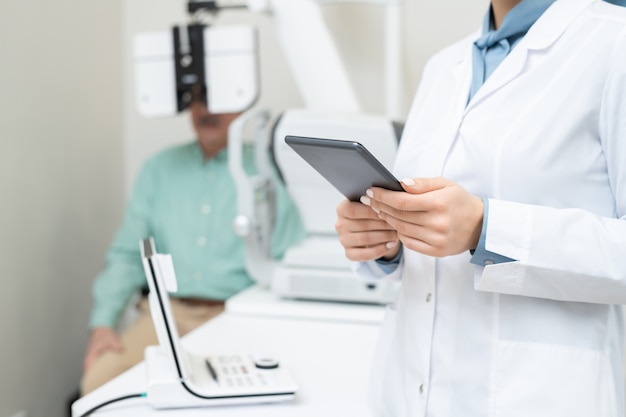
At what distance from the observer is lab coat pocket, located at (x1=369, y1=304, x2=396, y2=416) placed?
3.64 ft

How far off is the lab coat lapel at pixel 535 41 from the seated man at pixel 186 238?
4.37 feet

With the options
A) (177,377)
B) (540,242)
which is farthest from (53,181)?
(540,242)

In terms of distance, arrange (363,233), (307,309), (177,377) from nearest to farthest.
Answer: (363,233)
(177,377)
(307,309)

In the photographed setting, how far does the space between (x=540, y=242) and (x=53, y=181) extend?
2016mm

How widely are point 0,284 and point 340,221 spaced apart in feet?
5.07

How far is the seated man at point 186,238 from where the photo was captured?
90.6 inches

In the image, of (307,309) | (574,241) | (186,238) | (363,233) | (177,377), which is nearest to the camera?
(574,241)

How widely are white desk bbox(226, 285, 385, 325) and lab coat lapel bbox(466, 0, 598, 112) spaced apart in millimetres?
904

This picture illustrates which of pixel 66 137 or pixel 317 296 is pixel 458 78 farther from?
pixel 66 137

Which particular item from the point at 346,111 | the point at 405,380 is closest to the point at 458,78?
the point at 405,380

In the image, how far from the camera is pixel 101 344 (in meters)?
2.26

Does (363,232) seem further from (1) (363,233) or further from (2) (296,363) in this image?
(2) (296,363)

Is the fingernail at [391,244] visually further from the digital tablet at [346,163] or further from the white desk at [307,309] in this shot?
the white desk at [307,309]

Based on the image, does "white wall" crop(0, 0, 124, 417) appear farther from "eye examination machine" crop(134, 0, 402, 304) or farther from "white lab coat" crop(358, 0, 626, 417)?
"white lab coat" crop(358, 0, 626, 417)
